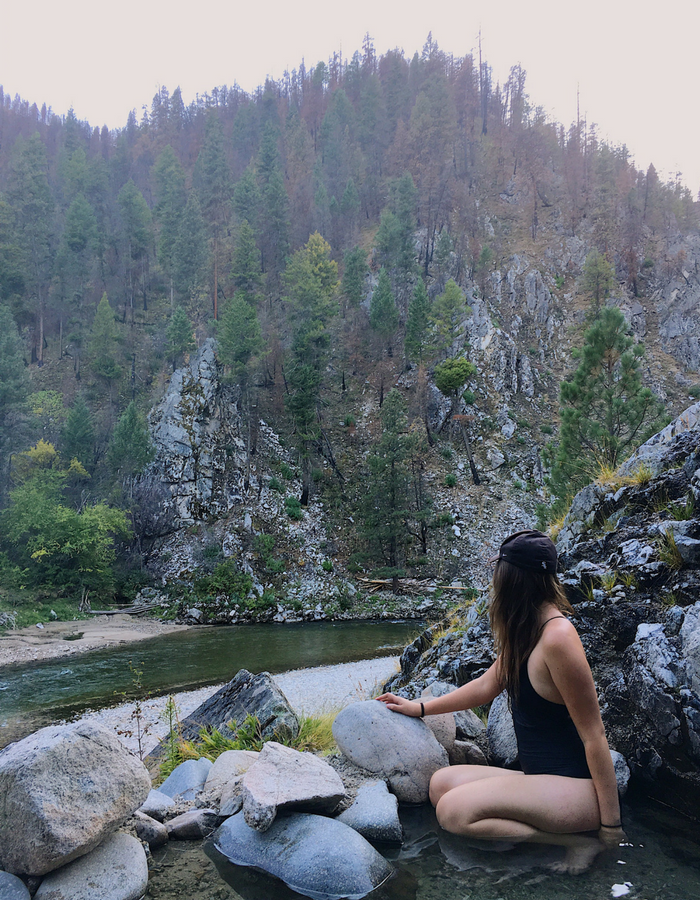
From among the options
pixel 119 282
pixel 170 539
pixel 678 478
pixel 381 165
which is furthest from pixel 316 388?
pixel 381 165

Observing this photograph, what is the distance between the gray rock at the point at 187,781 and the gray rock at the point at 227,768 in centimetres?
11

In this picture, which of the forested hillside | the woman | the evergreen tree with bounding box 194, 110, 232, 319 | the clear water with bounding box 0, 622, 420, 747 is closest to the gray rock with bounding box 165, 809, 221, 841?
the woman

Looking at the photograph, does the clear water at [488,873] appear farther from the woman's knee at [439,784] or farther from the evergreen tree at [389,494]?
the evergreen tree at [389,494]

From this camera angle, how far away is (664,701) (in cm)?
340

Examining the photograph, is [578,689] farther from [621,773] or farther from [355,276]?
[355,276]

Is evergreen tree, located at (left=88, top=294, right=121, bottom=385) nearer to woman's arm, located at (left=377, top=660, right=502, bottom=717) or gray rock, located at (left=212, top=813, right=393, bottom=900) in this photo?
woman's arm, located at (left=377, top=660, right=502, bottom=717)

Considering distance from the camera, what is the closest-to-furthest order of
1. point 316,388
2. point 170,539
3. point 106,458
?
1. point 170,539
2. point 106,458
3. point 316,388

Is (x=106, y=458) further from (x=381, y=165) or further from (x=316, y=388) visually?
(x=381, y=165)

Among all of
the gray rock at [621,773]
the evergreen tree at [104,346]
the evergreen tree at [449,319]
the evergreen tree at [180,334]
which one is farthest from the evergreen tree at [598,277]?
the gray rock at [621,773]

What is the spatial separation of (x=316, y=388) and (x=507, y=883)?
104 ft

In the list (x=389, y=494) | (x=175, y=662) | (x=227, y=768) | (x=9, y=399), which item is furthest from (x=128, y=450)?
(x=227, y=768)

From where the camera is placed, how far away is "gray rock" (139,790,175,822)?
10.8 feet

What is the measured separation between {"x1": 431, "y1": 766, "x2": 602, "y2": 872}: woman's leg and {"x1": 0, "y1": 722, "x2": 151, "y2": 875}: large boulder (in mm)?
1886

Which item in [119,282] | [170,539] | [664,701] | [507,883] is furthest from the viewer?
[119,282]
